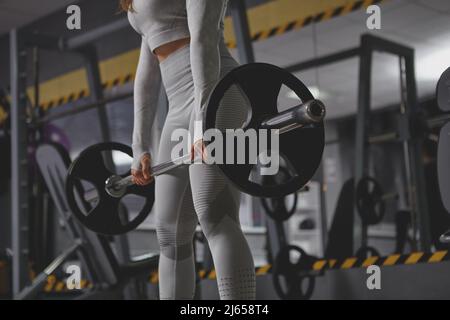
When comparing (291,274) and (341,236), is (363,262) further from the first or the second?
(341,236)

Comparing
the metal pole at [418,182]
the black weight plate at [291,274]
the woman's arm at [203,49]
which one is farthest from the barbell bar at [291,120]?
the metal pole at [418,182]

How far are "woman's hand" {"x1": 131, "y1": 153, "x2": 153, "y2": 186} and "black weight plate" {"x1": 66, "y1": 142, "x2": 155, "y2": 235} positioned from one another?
0.17m

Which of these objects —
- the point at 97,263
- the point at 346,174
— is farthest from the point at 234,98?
the point at 346,174

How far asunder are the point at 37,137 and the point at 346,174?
574 centimetres

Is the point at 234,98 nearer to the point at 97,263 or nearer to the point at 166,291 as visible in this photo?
the point at 166,291

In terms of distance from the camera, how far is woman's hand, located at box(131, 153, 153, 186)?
1557 mm

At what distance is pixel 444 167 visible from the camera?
1669 mm

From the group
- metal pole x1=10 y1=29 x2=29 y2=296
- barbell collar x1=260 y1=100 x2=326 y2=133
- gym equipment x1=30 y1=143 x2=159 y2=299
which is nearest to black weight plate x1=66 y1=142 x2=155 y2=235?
barbell collar x1=260 y1=100 x2=326 y2=133

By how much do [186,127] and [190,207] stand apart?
20cm

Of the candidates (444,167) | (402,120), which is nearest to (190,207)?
(444,167)
